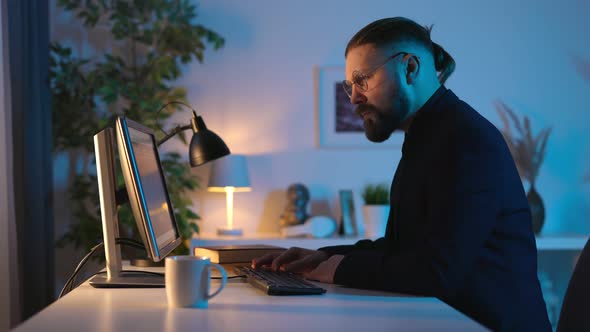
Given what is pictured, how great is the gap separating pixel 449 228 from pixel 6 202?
7.60 ft

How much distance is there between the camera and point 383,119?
5.70 ft

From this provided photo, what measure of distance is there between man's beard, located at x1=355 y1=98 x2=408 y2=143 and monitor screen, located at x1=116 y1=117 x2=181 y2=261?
559 mm

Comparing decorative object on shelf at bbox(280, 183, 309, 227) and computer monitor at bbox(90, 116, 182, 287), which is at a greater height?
computer monitor at bbox(90, 116, 182, 287)

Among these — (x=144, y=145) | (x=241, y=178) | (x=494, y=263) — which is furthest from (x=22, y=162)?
(x=494, y=263)

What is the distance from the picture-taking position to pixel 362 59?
1715mm

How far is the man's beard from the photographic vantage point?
1699mm

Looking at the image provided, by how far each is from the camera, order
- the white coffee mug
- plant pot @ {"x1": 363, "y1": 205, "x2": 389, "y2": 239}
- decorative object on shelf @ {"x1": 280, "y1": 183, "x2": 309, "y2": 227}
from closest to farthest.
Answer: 1. the white coffee mug
2. plant pot @ {"x1": 363, "y1": 205, "x2": 389, "y2": 239}
3. decorative object on shelf @ {"x1": 280, "y1": 183, "x2": 309, "y2": 227}

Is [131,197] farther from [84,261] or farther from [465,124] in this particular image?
[465,124]

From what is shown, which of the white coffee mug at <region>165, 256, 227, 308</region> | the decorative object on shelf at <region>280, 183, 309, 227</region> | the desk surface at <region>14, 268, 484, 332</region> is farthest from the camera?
the decorative object on shelf at <region>280, 183, 309, 227</region>

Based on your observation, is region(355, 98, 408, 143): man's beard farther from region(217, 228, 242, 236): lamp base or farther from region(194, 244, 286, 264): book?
region(217, 228, 242, 236): lamp base

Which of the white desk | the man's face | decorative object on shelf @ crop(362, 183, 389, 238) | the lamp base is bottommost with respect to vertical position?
the white desk

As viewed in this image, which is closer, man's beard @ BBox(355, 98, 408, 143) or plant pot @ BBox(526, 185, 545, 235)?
man's beard @ BBox(355, 98, 408, 143)

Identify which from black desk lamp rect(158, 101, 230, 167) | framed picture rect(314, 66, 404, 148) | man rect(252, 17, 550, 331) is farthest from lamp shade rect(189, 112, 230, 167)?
framed picture rect(314, 66, 404, 148)

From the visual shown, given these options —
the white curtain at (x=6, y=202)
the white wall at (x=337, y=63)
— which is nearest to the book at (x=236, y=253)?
the white curtain at (x=6, y=202)
